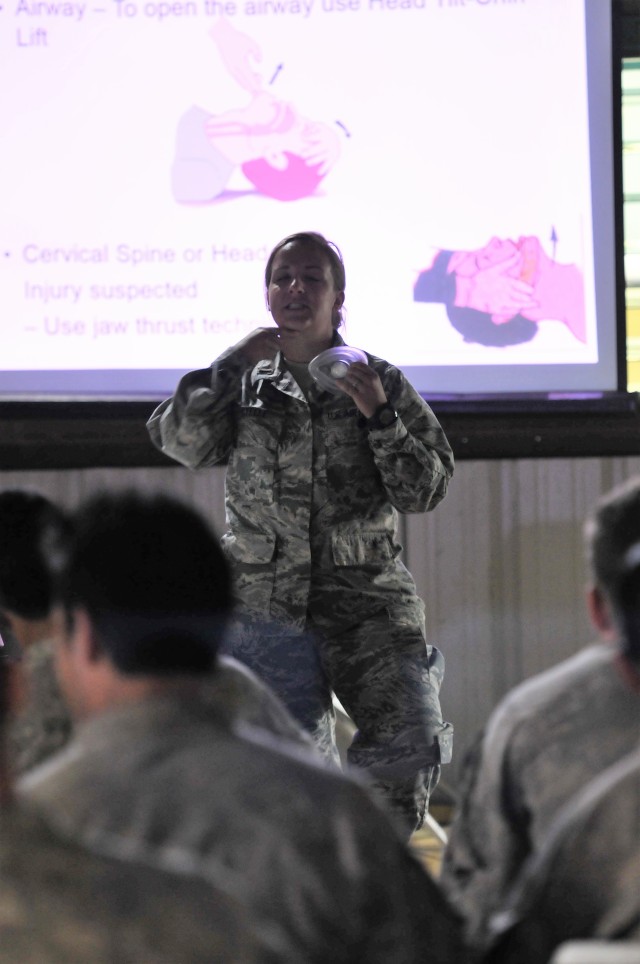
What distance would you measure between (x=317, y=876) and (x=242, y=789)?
3.3 inches

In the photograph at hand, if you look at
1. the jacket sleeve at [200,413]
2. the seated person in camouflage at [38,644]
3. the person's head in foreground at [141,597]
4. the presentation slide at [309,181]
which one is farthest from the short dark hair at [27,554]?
the presentation slide at [309,181]

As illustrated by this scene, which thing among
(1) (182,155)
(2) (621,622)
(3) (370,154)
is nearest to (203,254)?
(1) (182,155)

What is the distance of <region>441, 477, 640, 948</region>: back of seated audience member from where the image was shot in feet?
3.25

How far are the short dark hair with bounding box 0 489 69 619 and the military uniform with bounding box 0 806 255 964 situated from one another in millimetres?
388

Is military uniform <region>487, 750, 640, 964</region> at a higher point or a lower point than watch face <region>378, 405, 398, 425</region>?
lower

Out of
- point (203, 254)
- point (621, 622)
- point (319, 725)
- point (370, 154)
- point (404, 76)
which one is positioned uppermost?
point (404, 76)

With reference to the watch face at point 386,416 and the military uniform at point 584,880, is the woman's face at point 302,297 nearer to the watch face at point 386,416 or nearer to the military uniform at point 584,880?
the watch face at point 386,416

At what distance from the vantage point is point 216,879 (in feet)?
2.81

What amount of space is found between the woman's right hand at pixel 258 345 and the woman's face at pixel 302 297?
0.04 m

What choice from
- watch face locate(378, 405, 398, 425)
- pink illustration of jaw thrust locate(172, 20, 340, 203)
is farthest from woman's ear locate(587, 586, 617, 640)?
pink illustration of jaw thrust locate(172, 20, 340, 203)

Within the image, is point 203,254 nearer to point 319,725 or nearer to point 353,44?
point 353,44

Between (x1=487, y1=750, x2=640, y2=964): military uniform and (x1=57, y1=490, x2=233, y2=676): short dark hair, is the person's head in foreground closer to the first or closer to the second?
(x1=57, y1=490, x2=233, y2=676): short dark hair

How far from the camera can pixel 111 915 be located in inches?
32.6

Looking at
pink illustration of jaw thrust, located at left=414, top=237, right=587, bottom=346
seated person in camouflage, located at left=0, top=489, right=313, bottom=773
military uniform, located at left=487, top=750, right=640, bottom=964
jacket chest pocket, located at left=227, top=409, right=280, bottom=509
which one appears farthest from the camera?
pink illustration of jaw thrust, located at left=414, top=237, right=587, bottom=346
